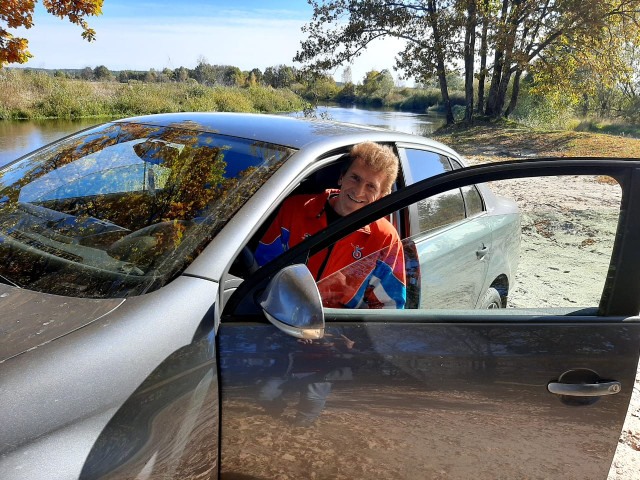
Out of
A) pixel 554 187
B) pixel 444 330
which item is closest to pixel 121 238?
pixel 444 330

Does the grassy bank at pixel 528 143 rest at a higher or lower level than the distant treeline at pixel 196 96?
lower

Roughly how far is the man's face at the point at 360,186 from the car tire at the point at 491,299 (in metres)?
0.59

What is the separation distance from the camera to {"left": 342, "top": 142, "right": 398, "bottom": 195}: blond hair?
6.81 feet

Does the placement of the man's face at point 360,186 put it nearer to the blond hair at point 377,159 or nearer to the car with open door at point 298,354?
Answer: the blond hair at point 377,159

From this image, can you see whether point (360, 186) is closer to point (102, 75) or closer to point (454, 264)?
point (454, 264)

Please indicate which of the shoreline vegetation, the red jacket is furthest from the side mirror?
the shoreline vegetation

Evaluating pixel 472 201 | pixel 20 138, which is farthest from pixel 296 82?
pixel 472 201

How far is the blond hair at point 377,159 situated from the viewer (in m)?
2.08

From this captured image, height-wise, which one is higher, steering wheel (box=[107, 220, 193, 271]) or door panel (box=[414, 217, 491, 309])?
steering wheel (box=[107, 220, 193, 271])

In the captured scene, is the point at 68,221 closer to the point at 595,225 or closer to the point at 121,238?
the point at 121,238

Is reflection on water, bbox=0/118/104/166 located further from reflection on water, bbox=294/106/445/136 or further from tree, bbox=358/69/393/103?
tree, bbox=358/69/393/103

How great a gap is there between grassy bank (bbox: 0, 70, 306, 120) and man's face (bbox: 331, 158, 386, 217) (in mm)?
19106

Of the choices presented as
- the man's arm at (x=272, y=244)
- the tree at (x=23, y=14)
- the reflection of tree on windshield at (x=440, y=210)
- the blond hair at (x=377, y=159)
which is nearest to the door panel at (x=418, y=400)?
the reflection of tree on windshield at (x=440, y=210)

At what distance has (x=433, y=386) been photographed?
1349 millimetres
